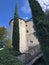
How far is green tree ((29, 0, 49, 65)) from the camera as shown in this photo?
50.7 ft

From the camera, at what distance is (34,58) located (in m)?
22.2

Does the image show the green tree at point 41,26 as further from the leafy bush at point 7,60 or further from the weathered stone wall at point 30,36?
the weathered stone wall at point 30,36

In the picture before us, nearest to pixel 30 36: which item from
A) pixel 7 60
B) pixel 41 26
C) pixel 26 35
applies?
pixel 26 35

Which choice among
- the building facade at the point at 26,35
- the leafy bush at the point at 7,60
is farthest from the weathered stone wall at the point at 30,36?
the leafy bush at the point at 7,60

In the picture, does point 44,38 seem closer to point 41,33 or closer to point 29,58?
point 41,33

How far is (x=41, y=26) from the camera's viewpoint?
53.2 ft

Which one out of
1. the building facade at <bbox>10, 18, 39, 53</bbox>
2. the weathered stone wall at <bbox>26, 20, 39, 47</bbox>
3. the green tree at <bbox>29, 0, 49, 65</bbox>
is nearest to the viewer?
the green tree at <bbox>29, 0, 49, 65</bbox>

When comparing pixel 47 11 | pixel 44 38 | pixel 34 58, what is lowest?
pixel 34 58

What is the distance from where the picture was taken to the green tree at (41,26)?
15466 millimetres

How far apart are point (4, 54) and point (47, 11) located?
207 inches

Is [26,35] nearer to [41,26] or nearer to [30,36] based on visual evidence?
[30,36]

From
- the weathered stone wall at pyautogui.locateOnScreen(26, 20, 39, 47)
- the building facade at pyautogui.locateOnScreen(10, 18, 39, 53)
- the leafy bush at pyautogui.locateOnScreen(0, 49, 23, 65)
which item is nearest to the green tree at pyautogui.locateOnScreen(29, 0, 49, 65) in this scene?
the leafy bush at pyautogui.locateOnScreen(0, 49, 23, 65)

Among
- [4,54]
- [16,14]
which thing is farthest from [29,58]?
[16,14]

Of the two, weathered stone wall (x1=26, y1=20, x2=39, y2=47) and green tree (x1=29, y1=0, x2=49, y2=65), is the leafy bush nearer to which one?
green tree (x1=29, y1=0, x2=49, y2=65)
